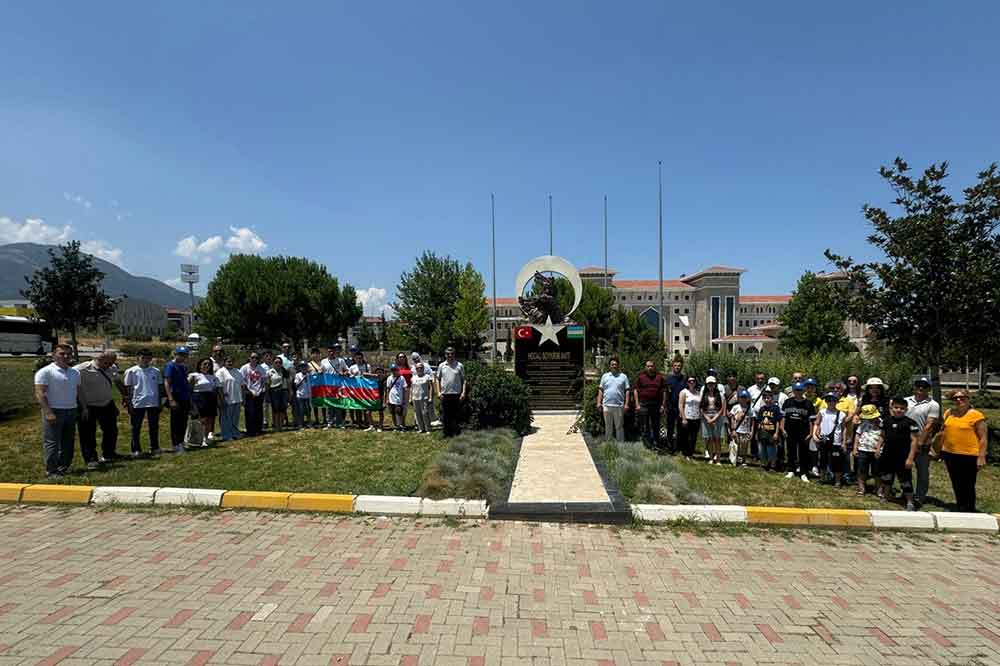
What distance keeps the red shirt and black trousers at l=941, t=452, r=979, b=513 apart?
3.92 meters

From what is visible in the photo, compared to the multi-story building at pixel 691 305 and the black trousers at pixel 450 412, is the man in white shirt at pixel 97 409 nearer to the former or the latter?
the black trousers at pixel 450 412

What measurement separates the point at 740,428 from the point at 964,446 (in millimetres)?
2872

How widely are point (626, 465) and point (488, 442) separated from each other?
8.37ft

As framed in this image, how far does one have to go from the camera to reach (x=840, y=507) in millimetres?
6246

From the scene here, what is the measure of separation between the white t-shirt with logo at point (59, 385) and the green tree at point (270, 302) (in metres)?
35.1

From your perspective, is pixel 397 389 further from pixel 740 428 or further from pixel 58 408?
pixel 740 428

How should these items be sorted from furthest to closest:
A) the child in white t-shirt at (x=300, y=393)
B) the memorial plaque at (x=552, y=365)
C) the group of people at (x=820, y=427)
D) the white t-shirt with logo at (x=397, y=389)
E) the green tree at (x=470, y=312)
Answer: the green tree at (x=470, y=312), the memorial plaque at (x=552, y=365), the child in white t-shirt at (x=300, y=393), the white t-shirt with logo at (x=397, y=389), the group of people at (x=820, y=427)

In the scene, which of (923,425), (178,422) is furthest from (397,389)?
(923,425)

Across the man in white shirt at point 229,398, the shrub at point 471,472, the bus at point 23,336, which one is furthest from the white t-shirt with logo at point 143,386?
the bus at point 23,336

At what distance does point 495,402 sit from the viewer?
1037 centimetres

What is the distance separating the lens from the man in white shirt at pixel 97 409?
24.9 ft

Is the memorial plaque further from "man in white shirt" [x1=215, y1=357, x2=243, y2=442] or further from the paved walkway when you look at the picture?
"man in white shirt" [x1=215, y1=357, x2=243, y2=442]

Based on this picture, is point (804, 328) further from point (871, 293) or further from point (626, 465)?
point (626, 465)

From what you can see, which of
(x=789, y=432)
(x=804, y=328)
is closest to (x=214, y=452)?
(x=789, y=432)
